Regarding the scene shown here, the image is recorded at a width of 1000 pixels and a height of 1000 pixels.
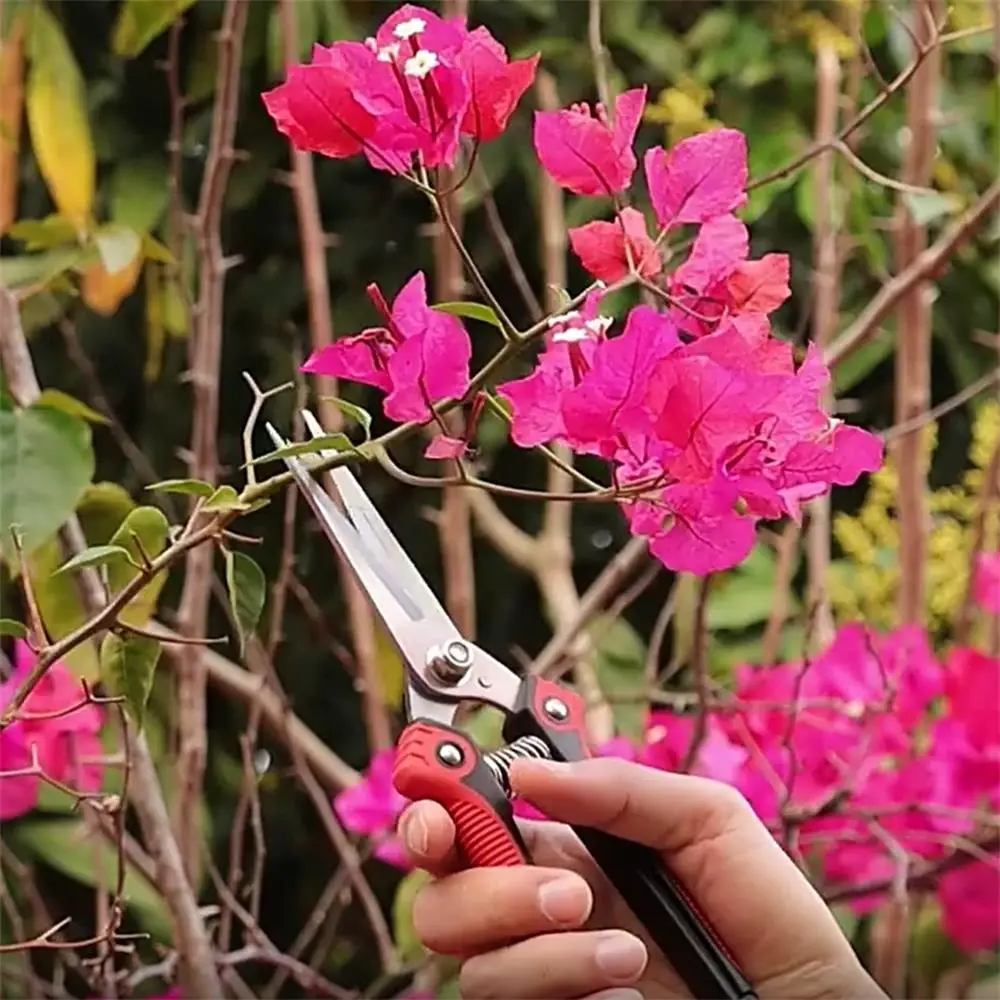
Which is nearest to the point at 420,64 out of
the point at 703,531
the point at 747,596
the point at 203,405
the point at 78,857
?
the point at 703,531

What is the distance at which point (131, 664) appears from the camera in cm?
37

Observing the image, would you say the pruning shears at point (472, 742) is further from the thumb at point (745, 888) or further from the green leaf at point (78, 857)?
the green leaf at point (78, 857)

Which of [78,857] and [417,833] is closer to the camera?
[417,833]

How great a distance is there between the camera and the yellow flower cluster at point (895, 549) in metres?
0.85

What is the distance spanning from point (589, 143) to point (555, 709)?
148mm

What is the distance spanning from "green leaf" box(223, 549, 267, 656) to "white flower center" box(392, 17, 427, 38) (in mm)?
119

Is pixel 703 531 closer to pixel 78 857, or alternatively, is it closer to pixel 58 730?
pixel 58 730

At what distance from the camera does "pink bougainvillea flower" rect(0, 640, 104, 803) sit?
52 centimetres

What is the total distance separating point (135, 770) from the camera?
0.52m

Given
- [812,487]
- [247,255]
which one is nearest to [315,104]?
[812,487]

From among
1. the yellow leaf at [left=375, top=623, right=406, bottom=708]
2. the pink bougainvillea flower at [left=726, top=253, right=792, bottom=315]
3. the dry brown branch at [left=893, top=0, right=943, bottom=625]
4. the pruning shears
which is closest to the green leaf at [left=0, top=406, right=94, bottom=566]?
the pruning shears

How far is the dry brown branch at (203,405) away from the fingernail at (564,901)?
10.8 inches

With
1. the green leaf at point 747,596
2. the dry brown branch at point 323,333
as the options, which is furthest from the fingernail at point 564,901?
the green leaf at point 747,596

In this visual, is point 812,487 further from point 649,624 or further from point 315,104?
point 649,624
